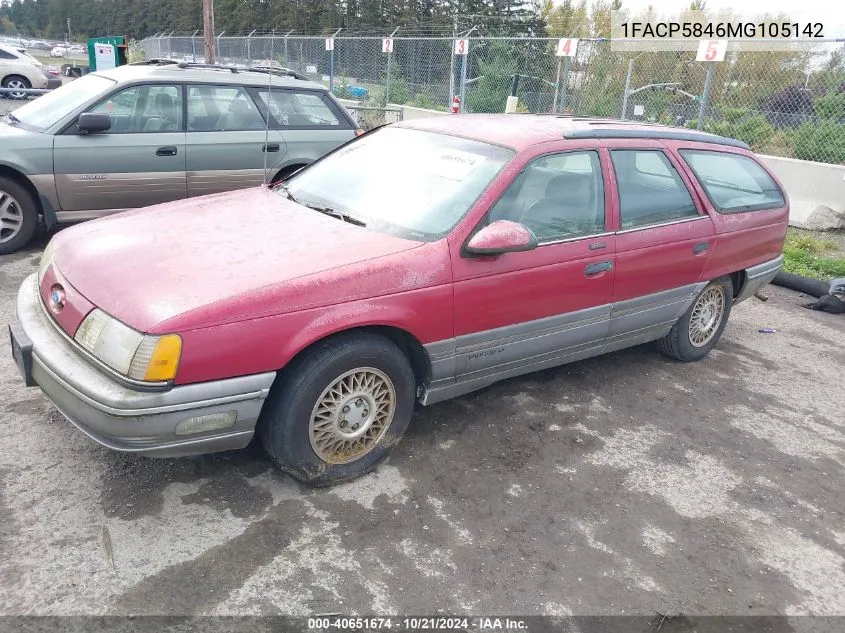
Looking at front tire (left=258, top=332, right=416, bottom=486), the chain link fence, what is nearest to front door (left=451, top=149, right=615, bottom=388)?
front tire (left=258, top=332, right=416, bottom=486)

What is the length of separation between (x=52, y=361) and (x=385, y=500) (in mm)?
1564

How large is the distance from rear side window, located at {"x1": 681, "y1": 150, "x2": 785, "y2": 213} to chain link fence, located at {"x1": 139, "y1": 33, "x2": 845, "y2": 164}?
504 cm

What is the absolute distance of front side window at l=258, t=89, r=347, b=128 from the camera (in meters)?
6.97

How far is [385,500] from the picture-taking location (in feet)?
10.4

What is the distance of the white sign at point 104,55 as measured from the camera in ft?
56.3

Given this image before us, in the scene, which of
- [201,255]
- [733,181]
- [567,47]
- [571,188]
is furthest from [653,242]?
[567,47]

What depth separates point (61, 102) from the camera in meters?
6.36

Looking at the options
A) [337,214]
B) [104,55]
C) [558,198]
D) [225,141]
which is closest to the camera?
[337,214]

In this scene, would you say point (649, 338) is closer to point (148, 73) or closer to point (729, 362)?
point (729, 362)

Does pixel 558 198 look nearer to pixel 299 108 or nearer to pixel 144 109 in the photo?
pixel 299 108

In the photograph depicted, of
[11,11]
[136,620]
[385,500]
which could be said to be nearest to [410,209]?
[385,500]

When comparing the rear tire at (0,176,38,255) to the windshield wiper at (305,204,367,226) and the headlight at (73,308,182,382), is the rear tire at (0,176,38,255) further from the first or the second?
the headlight at (73,308,182,382)

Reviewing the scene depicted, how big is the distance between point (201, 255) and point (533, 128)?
2.10m

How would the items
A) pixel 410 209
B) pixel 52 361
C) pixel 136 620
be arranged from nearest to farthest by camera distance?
pixel 136 620 < pixel 52 361 < pixel 410 209
